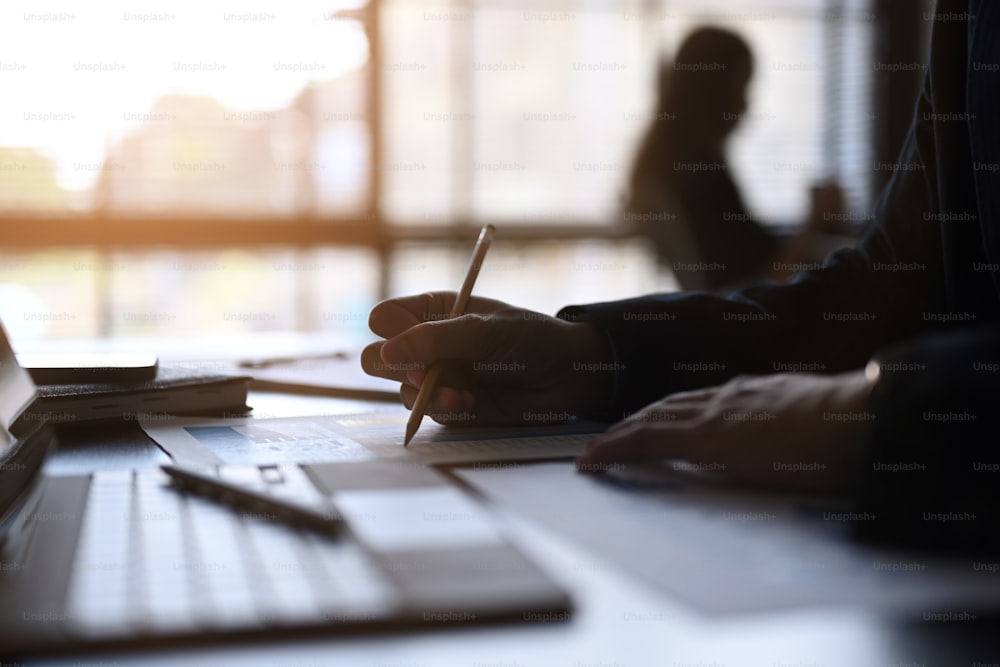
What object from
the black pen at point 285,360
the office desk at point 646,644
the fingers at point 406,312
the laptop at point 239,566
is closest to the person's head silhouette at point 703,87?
the black pen at point 285,360

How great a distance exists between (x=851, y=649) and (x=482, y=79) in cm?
402

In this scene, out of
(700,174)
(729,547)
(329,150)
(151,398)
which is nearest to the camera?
(729,547)

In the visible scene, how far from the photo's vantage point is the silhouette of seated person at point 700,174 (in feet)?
10.0

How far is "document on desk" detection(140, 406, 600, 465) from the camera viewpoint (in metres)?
0.72

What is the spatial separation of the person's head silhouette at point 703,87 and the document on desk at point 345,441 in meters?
2.39

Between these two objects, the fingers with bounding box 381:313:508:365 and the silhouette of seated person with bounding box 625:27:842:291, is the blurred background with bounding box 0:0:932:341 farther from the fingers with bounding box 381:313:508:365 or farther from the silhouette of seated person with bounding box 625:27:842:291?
the fingers with bounding box 381:313:508:365

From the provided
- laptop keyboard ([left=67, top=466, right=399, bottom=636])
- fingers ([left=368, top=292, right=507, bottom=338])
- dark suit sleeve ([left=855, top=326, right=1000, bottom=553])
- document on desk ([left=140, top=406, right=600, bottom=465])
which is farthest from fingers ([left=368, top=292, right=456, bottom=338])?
dark suit sleeve ([left=855, top=326, right=1000, bottom=553])

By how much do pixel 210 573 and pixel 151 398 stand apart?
57 centimetres

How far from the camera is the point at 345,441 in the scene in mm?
789

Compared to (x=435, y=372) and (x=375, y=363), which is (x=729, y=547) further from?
(x=375, y=363)

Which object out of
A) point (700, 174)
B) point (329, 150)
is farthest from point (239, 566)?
point (329, 150)

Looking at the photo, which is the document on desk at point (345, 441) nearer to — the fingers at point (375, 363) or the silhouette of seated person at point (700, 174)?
the fingers at point (375, 363)

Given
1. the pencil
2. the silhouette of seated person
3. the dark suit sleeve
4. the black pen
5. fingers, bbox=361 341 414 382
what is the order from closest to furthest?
the dark suit sleeve < the pencil < fingers, bbox=361 341 414 382 < the black pen < the silhouette of seated person

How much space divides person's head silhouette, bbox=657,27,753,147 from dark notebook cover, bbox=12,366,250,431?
237 cm
